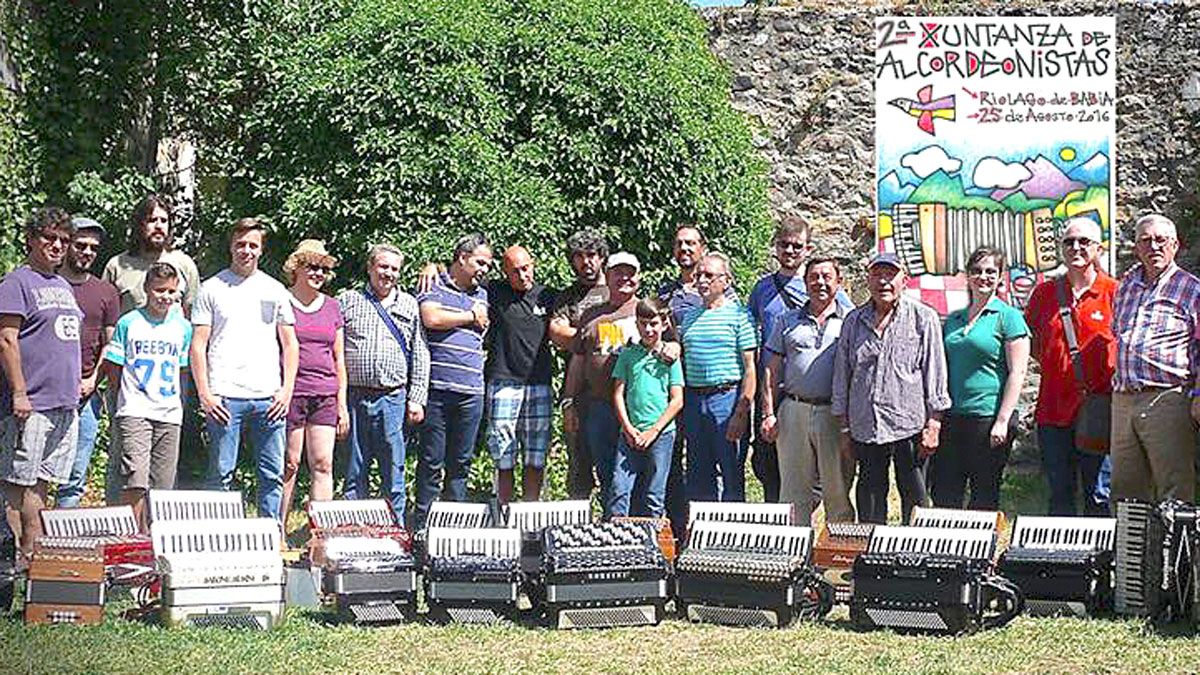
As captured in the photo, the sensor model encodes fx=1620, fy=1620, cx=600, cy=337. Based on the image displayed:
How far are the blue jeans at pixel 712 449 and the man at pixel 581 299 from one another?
1.93 feet

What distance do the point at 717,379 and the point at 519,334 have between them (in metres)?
1.04

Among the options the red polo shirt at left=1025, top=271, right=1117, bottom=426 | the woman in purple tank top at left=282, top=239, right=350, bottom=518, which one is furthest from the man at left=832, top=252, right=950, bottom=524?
the woman in purple tank top at left=282, top=239, right=350, bottom=518

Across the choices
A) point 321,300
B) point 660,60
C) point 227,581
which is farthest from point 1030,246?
point 227,581

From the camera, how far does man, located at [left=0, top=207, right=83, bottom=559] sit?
22.7 feet

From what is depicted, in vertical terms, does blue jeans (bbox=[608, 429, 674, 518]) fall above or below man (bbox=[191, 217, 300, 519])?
below

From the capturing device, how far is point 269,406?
7.46 metres

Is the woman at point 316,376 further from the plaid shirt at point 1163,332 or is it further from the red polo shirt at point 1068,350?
the plaid shirt at point 1163,332

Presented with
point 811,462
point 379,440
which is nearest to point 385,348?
point 379,440

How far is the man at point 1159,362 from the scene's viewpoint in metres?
6.90

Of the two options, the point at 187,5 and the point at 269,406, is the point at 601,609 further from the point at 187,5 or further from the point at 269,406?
the point at 187,5

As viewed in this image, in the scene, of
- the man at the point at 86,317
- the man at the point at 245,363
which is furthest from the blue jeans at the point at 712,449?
the man at the point at 86,317

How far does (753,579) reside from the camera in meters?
6.21

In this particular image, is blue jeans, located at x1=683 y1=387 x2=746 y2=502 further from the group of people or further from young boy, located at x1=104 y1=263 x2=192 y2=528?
young boy, located at x1=104 y1=263 x2=192 y2=528

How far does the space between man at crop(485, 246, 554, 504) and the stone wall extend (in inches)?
161
